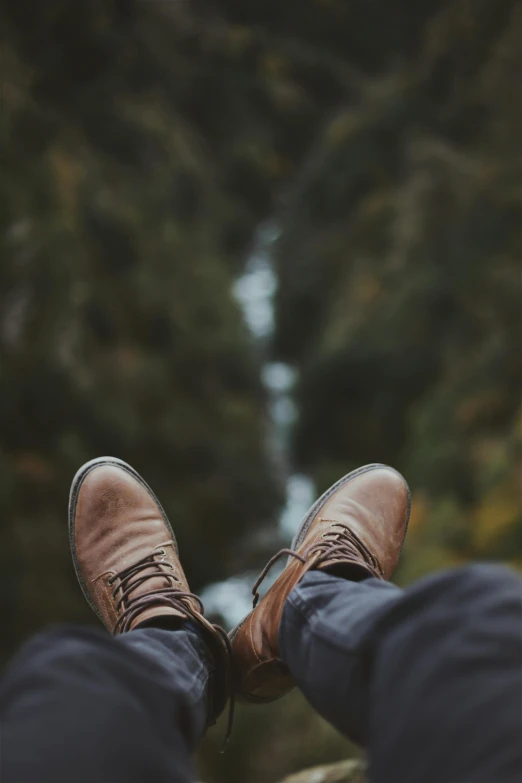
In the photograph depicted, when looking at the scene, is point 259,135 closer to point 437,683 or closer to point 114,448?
point 114,448

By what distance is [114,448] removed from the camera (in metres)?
3.82

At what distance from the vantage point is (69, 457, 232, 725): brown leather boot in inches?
35.3

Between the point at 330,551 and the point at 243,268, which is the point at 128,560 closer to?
the point at 330,551

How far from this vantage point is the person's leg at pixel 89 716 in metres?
0.48

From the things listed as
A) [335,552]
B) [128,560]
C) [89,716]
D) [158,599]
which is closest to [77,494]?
[128,560]

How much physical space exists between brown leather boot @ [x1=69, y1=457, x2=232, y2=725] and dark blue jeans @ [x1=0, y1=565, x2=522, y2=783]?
0.80 ft

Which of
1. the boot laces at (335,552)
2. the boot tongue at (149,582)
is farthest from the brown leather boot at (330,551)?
the boot tongue at (149,582)

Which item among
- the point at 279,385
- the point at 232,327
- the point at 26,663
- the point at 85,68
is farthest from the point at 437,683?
the point at 85,68

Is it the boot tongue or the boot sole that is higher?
the boot sole

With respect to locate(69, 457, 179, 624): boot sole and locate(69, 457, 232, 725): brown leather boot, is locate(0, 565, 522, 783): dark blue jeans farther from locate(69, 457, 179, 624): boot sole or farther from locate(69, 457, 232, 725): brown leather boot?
locate(69, 457, 179, 624): boot sole

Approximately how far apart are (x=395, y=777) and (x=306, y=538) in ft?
1.83

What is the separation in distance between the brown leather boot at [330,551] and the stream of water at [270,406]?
2.14m

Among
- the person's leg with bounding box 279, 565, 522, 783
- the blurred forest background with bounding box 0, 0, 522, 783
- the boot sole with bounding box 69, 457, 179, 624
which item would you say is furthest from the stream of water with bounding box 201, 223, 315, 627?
the person's leg with bounding box 279, 565, 522, 783

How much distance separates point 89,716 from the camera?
0.51 metres
